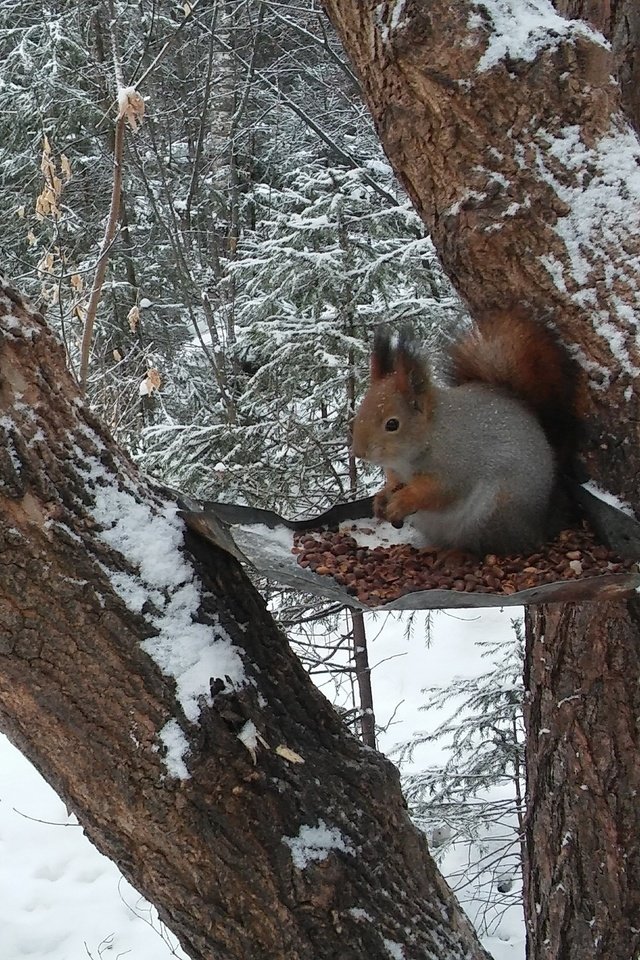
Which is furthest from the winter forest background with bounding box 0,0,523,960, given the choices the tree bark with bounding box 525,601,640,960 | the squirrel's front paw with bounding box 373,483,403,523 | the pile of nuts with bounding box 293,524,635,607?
the tree bark with bounding box 525,601,640,960

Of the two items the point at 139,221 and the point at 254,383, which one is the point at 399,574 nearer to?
→ the point at 254,383

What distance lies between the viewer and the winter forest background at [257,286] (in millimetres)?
3742

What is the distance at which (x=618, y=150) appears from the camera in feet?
4.64

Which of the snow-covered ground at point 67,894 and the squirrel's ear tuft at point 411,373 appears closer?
the squirrel's ear tuft at point 411,373

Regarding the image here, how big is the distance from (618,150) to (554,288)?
0.25 metres

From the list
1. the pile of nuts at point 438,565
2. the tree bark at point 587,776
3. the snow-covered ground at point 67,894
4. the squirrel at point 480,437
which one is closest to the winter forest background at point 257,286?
the snow-covered ground at point 67,894

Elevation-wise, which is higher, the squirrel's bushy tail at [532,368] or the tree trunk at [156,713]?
the squirrel's bushy tail at [532,368]

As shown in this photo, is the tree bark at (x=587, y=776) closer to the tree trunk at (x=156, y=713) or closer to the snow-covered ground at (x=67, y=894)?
the tree trunk at (x=156, y=713)

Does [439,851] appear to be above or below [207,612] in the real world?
below

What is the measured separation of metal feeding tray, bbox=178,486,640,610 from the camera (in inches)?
39.5

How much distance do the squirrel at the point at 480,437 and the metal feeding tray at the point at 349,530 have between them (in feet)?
0.23

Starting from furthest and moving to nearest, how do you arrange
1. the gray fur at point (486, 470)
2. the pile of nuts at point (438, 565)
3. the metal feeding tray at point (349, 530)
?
the gray fur at point (486, 470) → the pile of nuts at point (438, 565) → the metal feeding tray at point (349, 530)

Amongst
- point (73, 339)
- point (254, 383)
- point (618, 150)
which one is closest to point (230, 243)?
point (73, 339)

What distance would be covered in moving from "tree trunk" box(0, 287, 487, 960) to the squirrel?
0.34m
